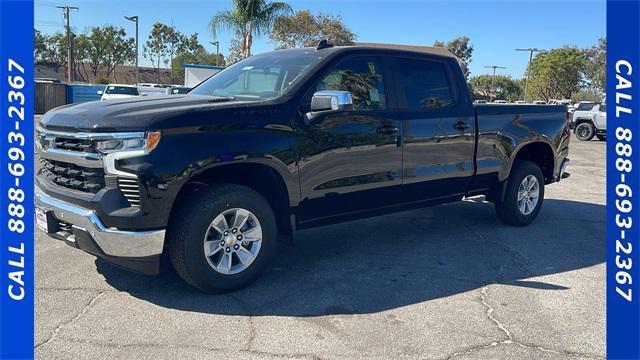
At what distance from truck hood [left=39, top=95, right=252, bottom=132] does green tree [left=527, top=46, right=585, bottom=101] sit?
6485 centimetres

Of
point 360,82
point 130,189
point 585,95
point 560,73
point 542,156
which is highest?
point 560,73

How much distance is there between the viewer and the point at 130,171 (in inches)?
139

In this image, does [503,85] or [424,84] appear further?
[503,85]

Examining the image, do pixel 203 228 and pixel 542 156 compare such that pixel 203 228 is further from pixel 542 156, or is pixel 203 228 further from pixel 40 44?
pixel 40 44

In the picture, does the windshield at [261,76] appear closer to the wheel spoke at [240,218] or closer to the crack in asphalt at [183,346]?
the wheel spoke at [240,218]

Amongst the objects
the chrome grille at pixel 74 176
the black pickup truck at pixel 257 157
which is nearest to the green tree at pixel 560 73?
the black pickup truck at pixel 257 157

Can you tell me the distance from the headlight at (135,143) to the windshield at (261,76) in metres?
1.15

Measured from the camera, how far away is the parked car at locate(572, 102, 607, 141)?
76.0 ft

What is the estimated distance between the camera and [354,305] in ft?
13.1

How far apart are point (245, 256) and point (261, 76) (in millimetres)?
1725

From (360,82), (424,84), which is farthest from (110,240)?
(424,84)

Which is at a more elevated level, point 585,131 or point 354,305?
point 585,131

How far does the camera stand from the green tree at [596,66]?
62406mm

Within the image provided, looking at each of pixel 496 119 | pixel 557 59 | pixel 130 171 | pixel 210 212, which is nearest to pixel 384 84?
pixel 496 119
